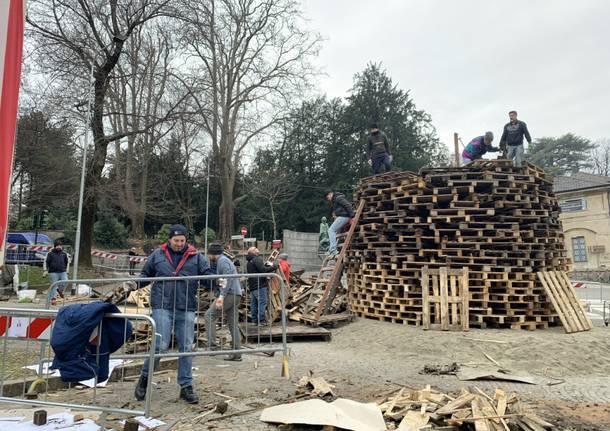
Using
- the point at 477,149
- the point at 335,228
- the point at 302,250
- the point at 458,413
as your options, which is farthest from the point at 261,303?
the point at 302,250

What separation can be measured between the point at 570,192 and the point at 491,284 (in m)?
29.9

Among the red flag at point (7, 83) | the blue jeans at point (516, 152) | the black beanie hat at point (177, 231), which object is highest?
the blue jeans at point (516, 152)

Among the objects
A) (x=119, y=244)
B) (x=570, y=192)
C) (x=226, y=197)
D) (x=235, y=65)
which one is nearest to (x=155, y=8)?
(x=235, y=65)

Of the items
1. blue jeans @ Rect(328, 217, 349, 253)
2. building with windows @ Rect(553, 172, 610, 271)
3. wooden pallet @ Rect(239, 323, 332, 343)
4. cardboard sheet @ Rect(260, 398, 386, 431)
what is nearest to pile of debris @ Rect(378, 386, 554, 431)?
cardboard sheet @ Rect(260, 398, 386, 431)

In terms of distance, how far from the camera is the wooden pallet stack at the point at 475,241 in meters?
9.84

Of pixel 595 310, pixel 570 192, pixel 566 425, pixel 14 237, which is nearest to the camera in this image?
→ pixel 566 425

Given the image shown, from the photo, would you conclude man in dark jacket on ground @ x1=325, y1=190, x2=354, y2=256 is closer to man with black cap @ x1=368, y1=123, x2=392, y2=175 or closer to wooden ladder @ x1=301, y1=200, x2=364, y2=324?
wooden ladder @ x1=301, y1=200, x2=364, y2=324

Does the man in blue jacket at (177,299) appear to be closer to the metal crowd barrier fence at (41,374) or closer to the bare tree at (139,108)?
the metal crowd barrier fence at (41,374)

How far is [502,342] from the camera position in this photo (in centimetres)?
859

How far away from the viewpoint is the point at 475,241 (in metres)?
10.0

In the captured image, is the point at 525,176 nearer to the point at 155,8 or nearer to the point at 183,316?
the point at 183,316

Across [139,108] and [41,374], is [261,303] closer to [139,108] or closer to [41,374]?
[41,374]

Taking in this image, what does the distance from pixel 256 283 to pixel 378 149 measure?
5231 mm

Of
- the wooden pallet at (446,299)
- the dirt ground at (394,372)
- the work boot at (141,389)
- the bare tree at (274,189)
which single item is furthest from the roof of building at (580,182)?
the work boot at (141,389)
